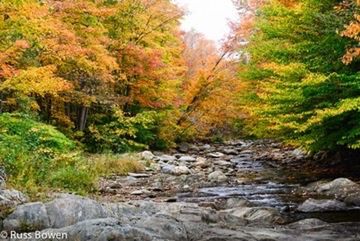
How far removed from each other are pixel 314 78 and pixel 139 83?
1116 cm

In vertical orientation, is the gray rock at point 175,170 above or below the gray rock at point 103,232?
below

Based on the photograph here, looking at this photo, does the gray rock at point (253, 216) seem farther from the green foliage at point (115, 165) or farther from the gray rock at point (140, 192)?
the green foliage at point (115, 165)

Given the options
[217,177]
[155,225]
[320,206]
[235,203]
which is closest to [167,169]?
Result: [217,177]

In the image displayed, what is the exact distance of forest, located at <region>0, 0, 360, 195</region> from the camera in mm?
11828

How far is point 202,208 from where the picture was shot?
8.68 metres

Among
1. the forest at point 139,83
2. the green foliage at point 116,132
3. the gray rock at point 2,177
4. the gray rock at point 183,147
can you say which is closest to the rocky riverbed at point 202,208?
the gray rock at point 2,177

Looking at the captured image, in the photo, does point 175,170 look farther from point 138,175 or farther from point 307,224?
point 307,224

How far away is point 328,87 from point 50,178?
7.72 metres

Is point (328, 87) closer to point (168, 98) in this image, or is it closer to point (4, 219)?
point (4, 219)

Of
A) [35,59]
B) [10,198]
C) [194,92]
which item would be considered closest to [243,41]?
[194,92]

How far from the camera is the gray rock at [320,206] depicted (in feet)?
31.1

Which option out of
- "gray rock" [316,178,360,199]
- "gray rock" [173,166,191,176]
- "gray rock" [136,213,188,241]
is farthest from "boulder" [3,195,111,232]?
"gray rock" [173,166,191,176]

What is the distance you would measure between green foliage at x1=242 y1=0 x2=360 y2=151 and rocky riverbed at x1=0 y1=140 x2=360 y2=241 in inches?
60.1

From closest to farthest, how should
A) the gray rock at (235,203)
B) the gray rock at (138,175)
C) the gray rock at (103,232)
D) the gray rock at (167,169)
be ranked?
the gray rock at (103,232)
the gray rock at (235,203)
the gray rock at (138,175)
the gray rock at (167,169)
